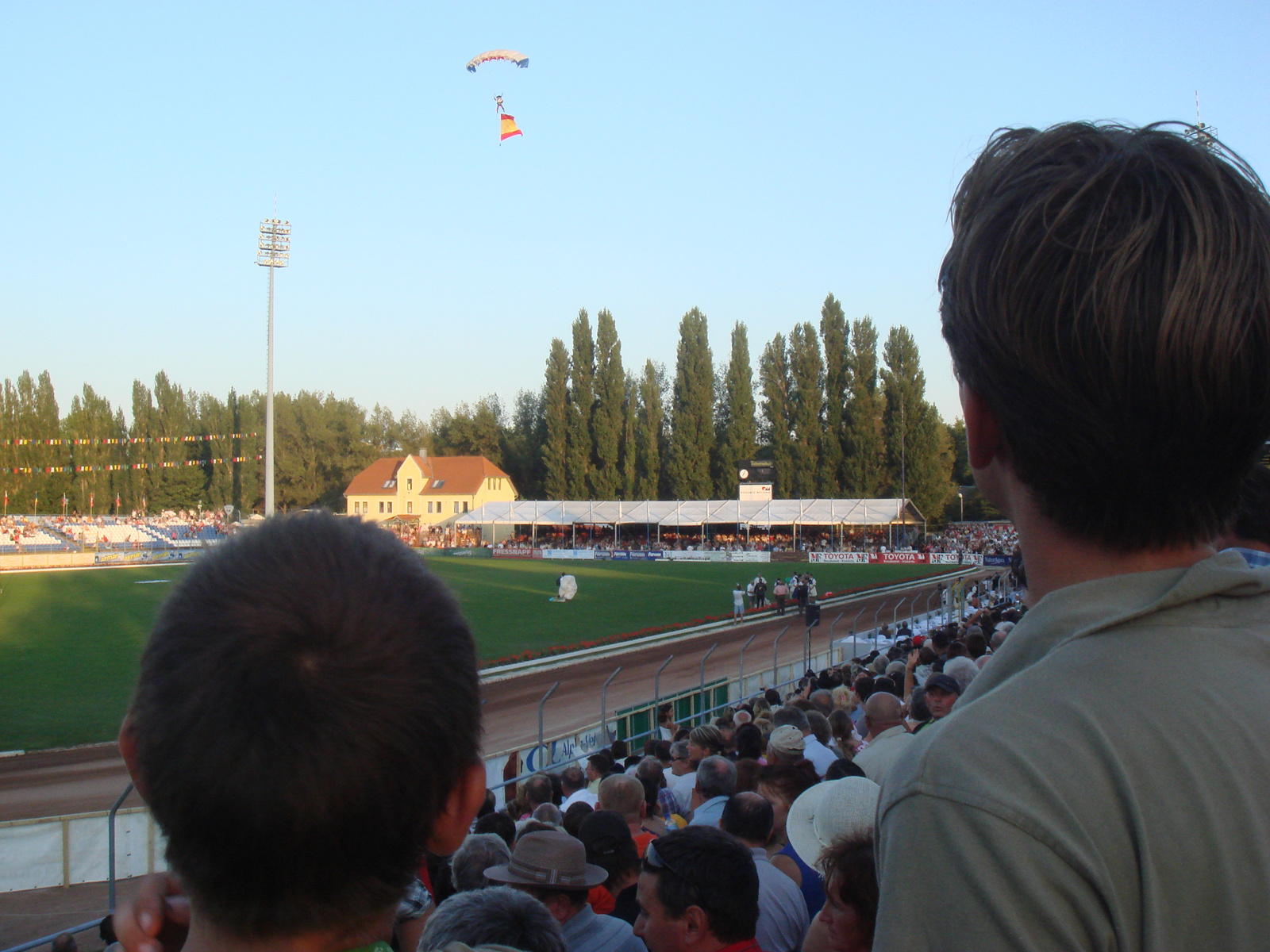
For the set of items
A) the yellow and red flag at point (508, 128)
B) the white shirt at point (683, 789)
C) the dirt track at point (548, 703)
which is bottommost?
the dirt track at point (548, 703)

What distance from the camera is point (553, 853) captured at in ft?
12.4

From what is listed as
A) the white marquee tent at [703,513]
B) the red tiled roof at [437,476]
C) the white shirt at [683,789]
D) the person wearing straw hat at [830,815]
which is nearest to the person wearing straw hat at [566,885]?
the person wearing straw hat at [830,815]

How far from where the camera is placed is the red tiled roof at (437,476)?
89.6 m

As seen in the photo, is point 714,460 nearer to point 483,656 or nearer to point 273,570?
point 483,656

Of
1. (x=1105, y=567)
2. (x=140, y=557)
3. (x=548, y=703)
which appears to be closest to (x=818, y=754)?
(x=1105, y=567)

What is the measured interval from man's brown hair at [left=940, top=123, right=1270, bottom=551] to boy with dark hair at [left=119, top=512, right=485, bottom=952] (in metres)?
0.91

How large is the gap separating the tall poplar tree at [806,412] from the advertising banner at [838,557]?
16504 mm

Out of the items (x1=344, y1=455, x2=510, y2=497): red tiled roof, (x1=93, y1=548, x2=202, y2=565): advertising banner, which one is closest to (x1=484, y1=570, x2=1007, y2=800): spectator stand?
(x1=93, y1=548, x2=202, y2=565): advertising banner

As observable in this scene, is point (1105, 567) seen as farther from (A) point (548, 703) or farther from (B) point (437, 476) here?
(B) point (437, 476)

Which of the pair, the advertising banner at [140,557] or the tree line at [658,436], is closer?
the advertising banner at [140,557]

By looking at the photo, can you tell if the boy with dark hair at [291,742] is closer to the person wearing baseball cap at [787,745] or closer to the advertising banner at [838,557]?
the person wearing baseball cap at [787,745]

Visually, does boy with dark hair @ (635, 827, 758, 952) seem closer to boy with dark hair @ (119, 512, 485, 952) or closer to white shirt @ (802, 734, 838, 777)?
boy with dark hair @ (119, 512, 485, 952)

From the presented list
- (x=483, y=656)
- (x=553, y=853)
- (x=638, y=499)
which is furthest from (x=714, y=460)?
(x=553, y=853)

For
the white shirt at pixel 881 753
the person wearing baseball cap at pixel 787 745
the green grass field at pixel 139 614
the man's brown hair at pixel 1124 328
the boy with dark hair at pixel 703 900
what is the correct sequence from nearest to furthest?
the man's brown hair at pixel 1124 328 < the boy with dark hair at pixel 703 900 < the white shirt at pixel 881 753 < the person wearing baseball cap at pixel 787 745 < the green grass field at pixel 139 614
